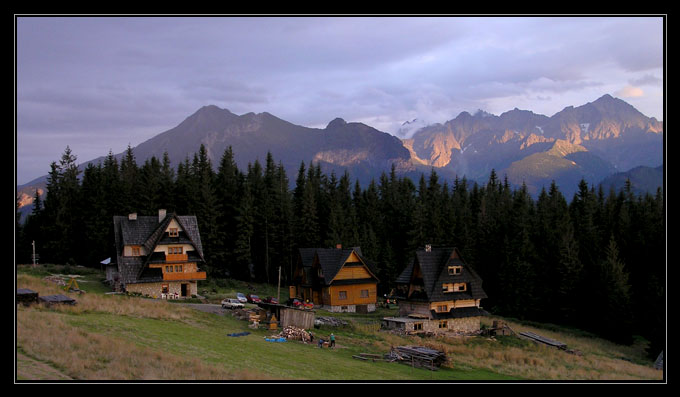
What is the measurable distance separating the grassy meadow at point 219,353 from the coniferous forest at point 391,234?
16.2 metres

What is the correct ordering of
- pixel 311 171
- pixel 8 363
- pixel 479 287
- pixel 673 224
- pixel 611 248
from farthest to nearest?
pixel 311 171 < pixel 611 248 < pixel 479 287 < pixel 673 224 < pixel 8 363

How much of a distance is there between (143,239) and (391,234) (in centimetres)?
4393

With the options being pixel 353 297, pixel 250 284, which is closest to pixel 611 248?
pixel 353 297

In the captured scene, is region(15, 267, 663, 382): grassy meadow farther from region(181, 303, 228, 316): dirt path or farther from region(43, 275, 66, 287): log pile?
region(43, 275, 66, 287): log pile

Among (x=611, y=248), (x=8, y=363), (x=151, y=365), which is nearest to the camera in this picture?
(x=8, y=363)

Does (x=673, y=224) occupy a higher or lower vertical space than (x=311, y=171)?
lower

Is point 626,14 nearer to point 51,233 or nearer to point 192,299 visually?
point 192,299

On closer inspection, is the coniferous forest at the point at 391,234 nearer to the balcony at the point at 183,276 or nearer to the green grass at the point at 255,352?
the balcony at the point at 183,276

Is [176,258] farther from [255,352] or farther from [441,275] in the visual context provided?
[255,352]

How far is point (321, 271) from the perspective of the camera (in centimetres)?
6612

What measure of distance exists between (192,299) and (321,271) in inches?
628

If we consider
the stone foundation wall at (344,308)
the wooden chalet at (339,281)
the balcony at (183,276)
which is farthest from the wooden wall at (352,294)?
the balcony at (183,276)

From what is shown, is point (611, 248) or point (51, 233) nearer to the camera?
point (611, 248)

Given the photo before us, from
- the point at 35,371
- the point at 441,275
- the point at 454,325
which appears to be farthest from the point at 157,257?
the point at 35,371
